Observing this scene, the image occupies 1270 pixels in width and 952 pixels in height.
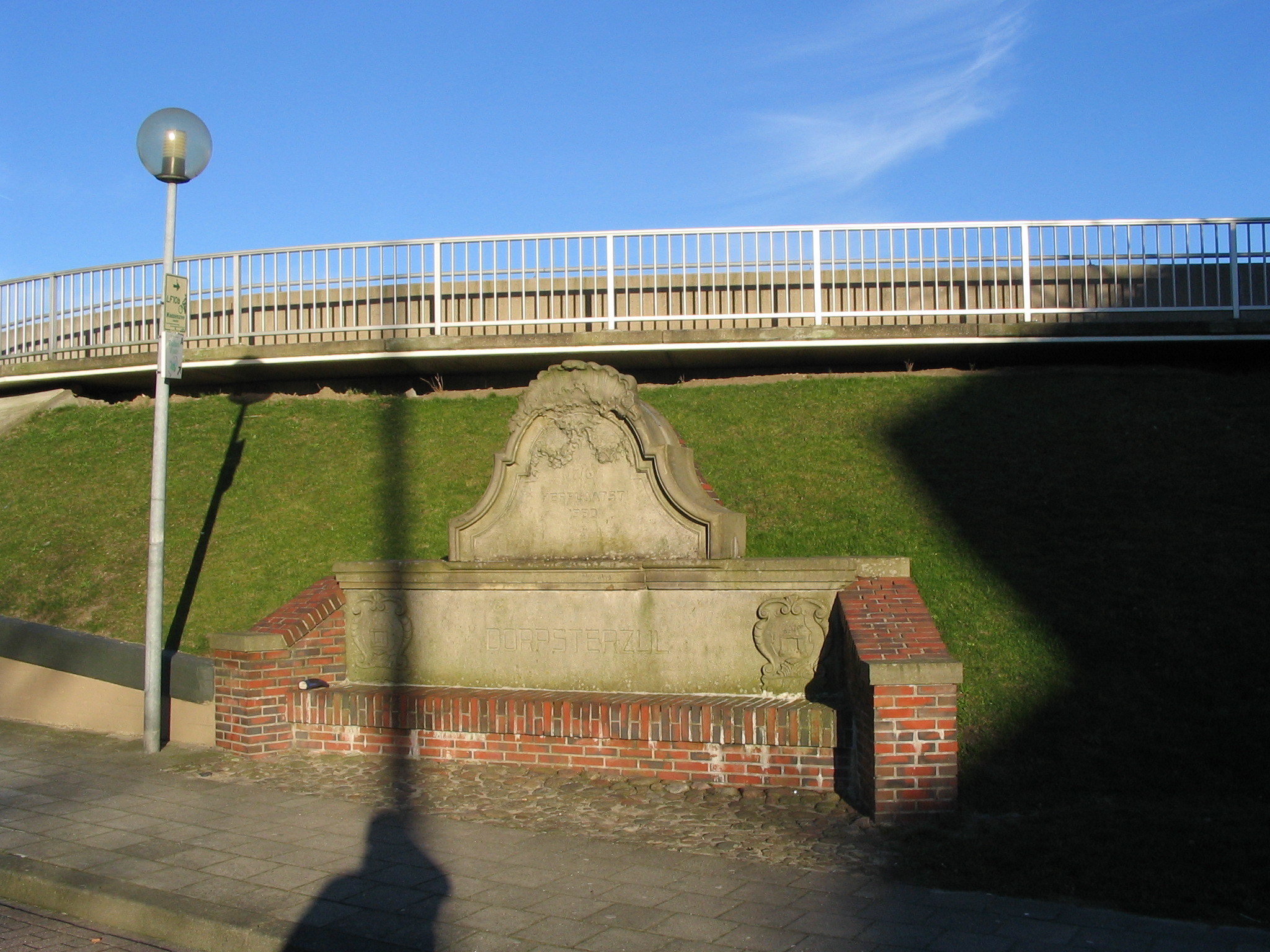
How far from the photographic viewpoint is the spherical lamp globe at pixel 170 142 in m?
7.73

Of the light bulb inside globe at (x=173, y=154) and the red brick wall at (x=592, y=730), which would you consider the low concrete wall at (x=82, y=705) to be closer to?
the red brick wall at (x=592, y=730)

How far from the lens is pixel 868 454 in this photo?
10148mm

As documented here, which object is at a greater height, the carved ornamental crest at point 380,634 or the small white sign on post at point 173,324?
the small white sign on post at point 173,324

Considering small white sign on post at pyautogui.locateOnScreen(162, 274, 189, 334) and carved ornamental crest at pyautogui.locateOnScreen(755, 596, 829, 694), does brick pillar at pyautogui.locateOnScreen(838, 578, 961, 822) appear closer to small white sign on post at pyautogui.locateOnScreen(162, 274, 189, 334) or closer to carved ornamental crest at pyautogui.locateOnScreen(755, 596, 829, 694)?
carved ornamental crest at pyautogui.locateOnScreen(755, 596, 829, 694)

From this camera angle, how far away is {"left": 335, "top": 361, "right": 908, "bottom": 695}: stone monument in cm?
675

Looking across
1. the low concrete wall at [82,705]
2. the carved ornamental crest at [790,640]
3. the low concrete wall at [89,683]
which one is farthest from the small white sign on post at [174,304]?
the carved ornamental crest at [790,640]

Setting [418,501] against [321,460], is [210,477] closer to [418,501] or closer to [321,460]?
[321,460]

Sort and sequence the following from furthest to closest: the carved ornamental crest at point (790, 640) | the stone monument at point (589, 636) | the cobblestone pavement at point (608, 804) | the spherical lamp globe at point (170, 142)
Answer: the spherical lamp globe at point (170, 142) → the carved ornamental crest at point (790, 640) → the stone monument at point (589, 636) → the cobblestone pavement at point (608, 804)

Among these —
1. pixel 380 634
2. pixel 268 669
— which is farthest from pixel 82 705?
pixel 380 634

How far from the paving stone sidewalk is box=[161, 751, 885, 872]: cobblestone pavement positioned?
0.17 metres

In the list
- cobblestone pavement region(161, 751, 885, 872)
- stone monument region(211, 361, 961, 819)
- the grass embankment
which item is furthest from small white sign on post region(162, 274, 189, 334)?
cobblestone pavement region(161, 751, 885, 872)

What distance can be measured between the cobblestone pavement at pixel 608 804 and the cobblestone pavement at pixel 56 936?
179 cm

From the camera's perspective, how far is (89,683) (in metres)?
8.29

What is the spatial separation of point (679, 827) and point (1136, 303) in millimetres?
9788
